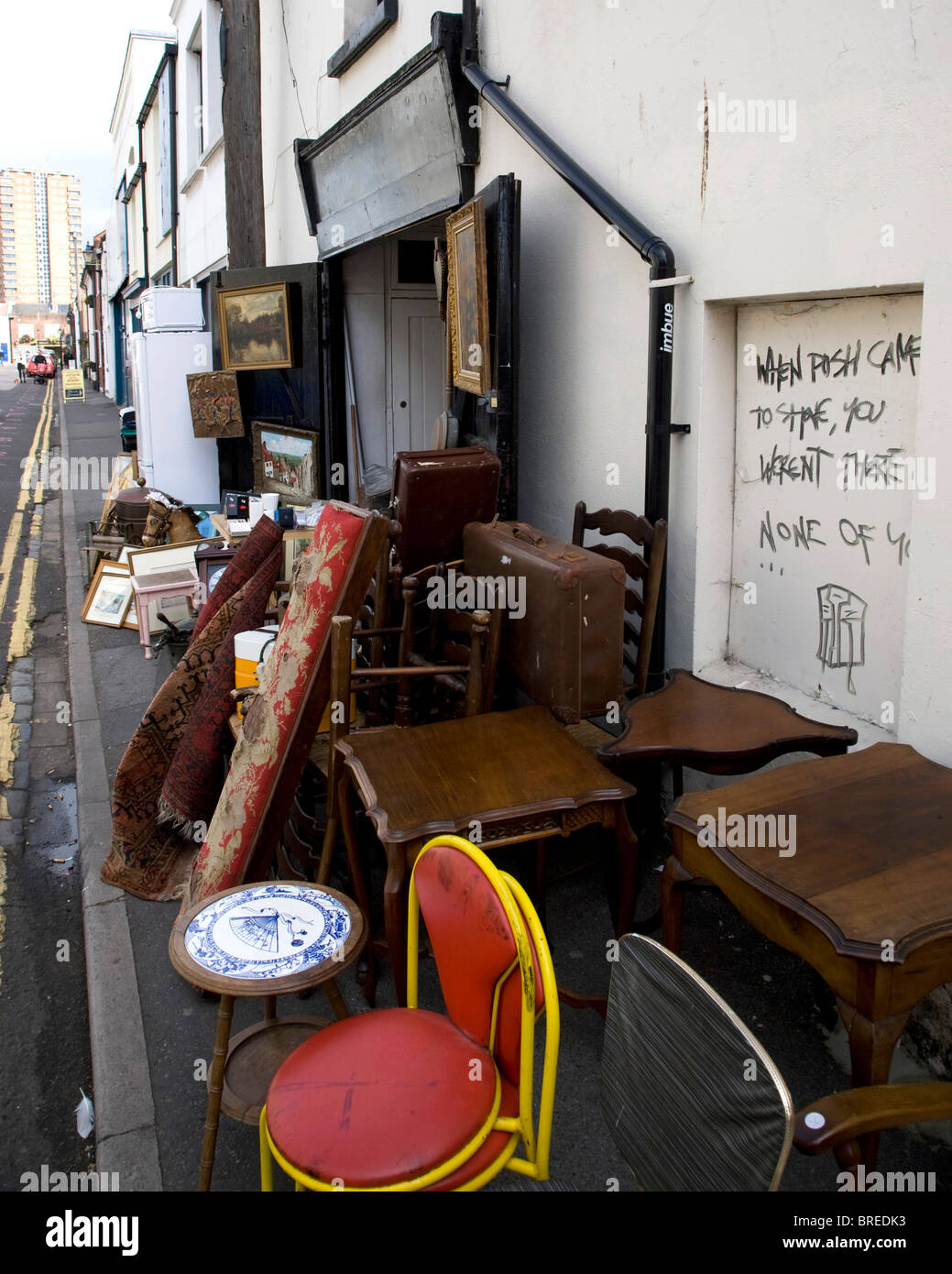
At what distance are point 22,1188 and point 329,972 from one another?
1132 millimetres

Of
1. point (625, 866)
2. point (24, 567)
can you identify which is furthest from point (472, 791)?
point (24, 567)

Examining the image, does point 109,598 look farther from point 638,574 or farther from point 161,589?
point 638,574

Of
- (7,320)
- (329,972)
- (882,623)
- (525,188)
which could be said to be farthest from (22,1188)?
(7,320)

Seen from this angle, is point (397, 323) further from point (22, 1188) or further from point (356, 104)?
point (22, 1188)

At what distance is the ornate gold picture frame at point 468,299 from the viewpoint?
15.4ft

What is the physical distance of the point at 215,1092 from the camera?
2492 millimetres

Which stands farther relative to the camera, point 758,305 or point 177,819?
point 177,819

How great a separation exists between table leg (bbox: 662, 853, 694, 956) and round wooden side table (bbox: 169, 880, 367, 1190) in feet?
2.63

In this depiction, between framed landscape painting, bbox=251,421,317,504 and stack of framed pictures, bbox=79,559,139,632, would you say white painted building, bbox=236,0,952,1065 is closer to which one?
framed landscape painting, bbox=251,421,317,504

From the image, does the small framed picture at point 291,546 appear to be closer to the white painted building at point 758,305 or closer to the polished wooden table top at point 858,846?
the white painted building at point 758,305

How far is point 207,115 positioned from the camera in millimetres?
12969

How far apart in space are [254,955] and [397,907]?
0.50 metres

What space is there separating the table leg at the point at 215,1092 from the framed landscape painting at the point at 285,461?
653cm

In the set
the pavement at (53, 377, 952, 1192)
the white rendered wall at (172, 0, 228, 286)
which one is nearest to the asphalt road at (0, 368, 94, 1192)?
the pavement at (53, 377, 952, 1192)
